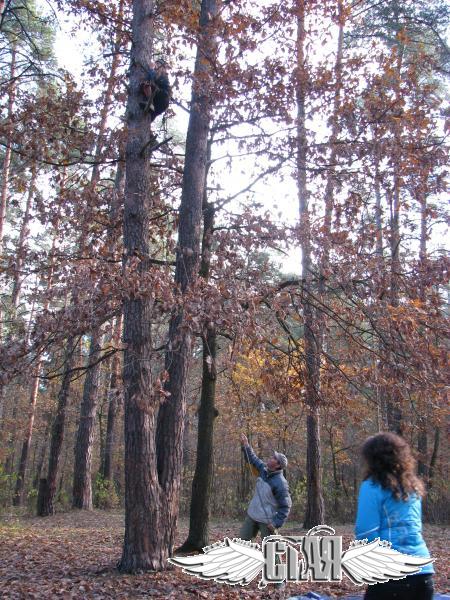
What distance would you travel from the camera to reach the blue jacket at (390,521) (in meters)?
3.07

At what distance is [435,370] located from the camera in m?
6.96

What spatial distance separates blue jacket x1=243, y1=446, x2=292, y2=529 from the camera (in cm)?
656

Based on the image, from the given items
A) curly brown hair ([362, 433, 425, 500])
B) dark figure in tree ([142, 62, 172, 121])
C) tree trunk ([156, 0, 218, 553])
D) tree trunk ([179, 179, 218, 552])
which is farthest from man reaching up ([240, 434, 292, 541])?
dark figure in tree ([142, 62, 172, 121])

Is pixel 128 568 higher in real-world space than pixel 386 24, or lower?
lower

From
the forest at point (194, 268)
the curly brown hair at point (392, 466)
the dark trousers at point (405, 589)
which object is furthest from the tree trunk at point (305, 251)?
the dark trousers at point (405, 589)

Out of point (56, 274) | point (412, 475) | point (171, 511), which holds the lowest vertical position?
point (171, 511)

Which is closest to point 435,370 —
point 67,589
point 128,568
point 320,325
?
point 320,325

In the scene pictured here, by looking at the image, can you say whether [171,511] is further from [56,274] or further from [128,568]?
[56,274]

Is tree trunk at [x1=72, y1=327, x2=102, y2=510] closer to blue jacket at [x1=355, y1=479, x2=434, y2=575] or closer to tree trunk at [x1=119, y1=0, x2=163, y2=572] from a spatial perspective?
tree trunk at [x1=119, y1=0, x2=163, y2=572]

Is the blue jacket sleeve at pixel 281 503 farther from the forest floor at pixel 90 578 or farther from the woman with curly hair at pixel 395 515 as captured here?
the woman with curly hair at pixel 395 515

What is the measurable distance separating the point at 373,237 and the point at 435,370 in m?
2.49

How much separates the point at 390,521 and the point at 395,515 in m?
0.04
